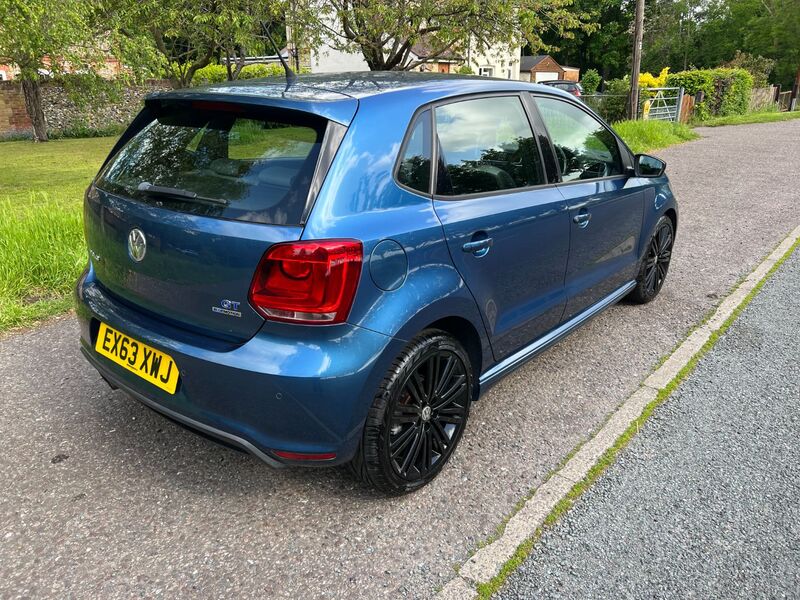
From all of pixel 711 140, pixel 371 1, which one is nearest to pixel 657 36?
pixel 711 140

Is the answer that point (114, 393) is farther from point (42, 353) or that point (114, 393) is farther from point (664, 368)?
point (664, 368)

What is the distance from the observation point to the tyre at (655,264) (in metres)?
4.65

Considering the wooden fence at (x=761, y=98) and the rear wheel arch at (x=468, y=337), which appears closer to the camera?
the rear wheel arch at (x=468, y=337)

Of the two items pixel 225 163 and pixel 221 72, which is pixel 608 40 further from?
pixel 225 163

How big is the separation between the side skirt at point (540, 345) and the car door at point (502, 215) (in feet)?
0.16

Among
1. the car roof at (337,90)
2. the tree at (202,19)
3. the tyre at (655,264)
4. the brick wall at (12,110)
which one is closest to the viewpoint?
the car roof at (337,90)

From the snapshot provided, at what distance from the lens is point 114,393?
342 centimetres

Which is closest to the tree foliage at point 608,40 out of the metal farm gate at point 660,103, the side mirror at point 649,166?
the metal farm gate at point 660,103

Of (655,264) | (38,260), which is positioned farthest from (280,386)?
(38,260)

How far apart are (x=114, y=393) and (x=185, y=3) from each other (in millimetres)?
10120

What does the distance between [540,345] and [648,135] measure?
13497 millimetres

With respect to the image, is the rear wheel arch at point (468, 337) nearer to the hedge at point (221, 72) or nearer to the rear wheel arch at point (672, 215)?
the rear wheel arch at point (672, 215)

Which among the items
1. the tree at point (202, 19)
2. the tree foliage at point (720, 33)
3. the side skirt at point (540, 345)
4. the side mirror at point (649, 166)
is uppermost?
the tree foliage at point (720, 33)

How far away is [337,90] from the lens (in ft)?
8.30
